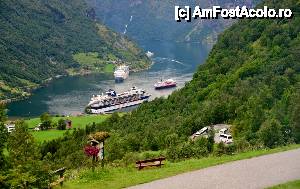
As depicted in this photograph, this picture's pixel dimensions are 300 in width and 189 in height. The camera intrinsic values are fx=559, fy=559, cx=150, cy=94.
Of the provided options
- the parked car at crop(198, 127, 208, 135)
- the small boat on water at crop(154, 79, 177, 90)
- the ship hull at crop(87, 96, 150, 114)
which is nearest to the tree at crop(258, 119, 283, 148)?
the parked car at crop(198, 127, 208, 135)

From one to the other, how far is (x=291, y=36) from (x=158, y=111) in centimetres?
2051

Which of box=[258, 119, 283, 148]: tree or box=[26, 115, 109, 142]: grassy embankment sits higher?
box=[26, 115, 109, 142]: grassy embankment

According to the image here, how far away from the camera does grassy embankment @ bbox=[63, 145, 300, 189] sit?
22.4 metres

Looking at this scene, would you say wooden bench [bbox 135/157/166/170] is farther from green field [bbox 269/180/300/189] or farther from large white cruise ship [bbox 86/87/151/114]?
large white cruise ship [bbox 86/87/151/114]

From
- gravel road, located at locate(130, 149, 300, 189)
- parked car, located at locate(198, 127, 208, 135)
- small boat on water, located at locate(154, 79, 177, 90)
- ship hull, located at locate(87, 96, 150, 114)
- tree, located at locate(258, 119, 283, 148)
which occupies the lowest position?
gravel road, located at locate(130, 149, 300, 189)

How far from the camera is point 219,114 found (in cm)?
5331

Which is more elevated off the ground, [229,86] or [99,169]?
[229,86]

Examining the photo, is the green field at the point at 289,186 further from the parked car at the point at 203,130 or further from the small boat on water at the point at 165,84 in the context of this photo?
the small boat on water at the point at 165,84

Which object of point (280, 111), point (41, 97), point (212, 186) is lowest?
point (212, 186)

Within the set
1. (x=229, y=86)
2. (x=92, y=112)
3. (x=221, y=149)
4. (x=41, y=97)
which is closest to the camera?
(x=221, y=149)

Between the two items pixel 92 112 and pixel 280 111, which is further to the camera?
pixel 92 112

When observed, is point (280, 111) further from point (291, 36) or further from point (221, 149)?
point (291, 36)

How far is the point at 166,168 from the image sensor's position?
81.7ft

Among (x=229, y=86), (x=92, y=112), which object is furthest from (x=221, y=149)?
(x=92, y=112)
